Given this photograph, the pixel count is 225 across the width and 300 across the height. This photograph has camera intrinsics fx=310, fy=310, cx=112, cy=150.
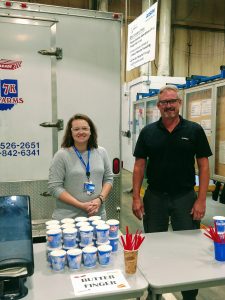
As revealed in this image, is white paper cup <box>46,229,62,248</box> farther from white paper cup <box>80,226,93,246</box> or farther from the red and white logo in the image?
the red and white logo

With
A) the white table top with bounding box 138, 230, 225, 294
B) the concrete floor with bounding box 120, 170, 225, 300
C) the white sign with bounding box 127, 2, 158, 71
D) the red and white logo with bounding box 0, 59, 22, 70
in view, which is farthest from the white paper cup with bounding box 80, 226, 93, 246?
Result: the white sign with bounding box 127, 2, 158, 71

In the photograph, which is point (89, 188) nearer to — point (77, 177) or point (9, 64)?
point (77, 177)

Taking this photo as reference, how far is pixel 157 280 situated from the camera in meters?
1.52

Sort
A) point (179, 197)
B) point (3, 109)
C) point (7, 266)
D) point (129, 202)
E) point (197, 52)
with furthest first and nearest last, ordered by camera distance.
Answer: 1. point (197, 52)
2. point (129, 202)
3. point (3, 109)
4. point (179, 197)
5. point (7, 266)

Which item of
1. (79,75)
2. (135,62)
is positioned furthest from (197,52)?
(79,75)

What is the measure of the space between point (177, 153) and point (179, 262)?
98 cm

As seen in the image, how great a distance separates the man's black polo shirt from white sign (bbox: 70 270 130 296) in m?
1.08

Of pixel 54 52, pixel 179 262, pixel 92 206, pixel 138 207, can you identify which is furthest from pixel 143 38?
pixel 179 262

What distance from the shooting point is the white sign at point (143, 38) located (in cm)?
405

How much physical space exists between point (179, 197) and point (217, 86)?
160 cm

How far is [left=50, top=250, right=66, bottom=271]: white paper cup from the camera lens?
1558 mm

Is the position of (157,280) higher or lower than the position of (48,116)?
lower

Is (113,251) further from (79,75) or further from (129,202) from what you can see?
(129,202)

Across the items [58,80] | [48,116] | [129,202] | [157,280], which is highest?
[58,80]
